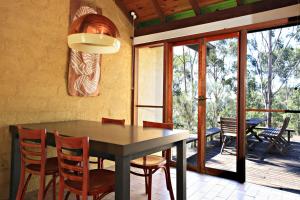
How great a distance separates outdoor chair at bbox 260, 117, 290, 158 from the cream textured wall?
2649 mm

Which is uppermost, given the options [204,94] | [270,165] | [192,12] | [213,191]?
[192,12]

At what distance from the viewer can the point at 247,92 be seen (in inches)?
141

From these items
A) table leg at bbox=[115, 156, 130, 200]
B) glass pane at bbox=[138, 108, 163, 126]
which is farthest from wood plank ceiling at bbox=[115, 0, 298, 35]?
table leg at bbox=[115, 156, 130, 200]

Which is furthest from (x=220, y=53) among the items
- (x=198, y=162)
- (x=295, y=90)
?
(x=198, y=162)

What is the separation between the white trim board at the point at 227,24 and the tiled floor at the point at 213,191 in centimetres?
229

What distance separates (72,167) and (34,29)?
216 cm

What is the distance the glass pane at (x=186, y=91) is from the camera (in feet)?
13.5

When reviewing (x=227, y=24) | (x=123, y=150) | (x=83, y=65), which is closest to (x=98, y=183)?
(x=123, y=150)

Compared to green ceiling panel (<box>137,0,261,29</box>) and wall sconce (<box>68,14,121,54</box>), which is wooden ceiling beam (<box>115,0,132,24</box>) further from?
wall sconce (<box>68,14,121,54</box>)

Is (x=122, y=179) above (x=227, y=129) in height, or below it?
below

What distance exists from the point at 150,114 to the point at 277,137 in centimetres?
225

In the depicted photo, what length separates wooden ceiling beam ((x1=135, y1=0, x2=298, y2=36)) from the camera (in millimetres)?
3289

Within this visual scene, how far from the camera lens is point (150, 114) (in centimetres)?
475

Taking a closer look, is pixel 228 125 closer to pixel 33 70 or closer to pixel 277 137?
pixel 277 137
